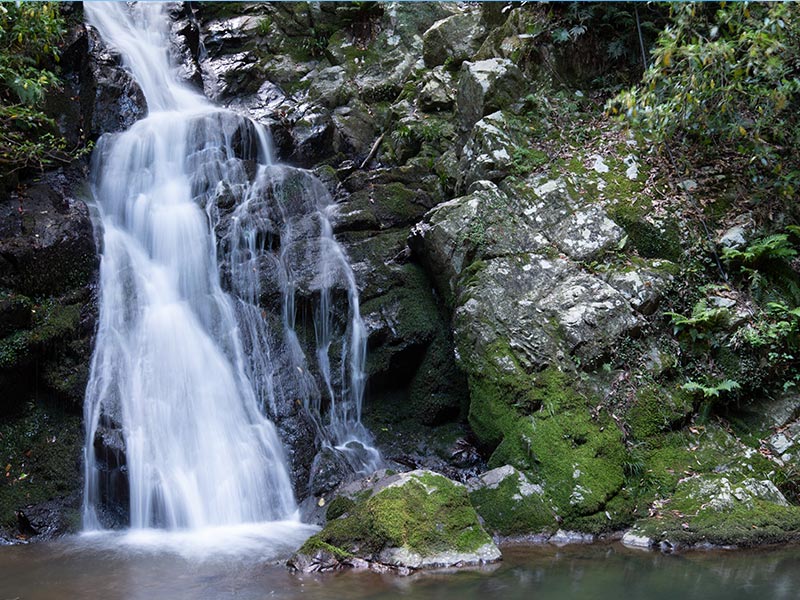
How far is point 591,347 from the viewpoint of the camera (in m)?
7.29

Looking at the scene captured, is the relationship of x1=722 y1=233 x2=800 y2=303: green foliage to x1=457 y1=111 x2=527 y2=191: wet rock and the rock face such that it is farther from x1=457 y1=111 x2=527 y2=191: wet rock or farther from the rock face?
the rock face

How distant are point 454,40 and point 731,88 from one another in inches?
269

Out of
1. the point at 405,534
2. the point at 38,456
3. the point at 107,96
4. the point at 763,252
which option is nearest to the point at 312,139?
the point at 107,96

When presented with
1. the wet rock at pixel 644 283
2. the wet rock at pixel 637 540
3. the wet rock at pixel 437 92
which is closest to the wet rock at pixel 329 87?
the wet rock at pixel 437 92

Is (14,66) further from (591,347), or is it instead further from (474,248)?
(591,347)

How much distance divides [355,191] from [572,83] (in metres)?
4.12

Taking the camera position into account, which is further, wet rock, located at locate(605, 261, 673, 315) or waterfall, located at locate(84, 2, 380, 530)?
wet rock, located at locate(605, 261, 673, 315)

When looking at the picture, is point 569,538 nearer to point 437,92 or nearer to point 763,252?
point 763,252

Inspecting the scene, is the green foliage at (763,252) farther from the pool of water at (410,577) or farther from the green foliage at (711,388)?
the pool of water at (410,577)

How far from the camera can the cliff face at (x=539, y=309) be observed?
21.3 feet

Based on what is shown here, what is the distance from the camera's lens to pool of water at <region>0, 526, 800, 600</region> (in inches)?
181

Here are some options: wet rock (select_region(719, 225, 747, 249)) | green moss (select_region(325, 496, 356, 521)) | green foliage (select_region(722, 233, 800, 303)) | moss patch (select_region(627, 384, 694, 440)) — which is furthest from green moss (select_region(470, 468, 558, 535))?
wet rock (select_region(719, 225, 747, 249))

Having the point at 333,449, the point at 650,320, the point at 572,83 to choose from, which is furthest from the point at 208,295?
the point at 572,83

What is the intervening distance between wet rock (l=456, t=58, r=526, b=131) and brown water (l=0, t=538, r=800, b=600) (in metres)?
6.96
